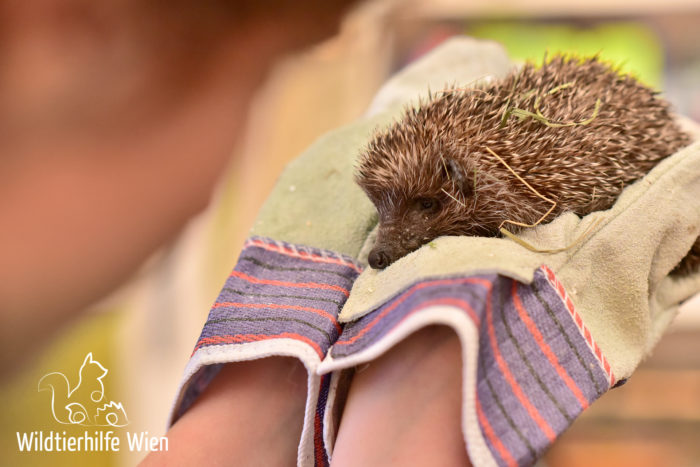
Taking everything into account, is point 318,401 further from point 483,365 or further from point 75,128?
point 75,128

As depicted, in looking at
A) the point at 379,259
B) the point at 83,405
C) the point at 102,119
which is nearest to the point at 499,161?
the point at 379,259

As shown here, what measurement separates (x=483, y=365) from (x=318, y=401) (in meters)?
0.28

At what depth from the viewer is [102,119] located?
1.95 meters

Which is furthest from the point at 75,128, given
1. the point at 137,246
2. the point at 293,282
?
the point at 293,282

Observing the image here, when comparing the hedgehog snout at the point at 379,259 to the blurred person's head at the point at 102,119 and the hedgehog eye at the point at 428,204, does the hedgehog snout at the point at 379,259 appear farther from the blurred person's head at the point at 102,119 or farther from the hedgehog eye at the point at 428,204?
the blurred person's head at the point at 102,119

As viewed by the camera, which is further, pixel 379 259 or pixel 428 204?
pixel 428 204

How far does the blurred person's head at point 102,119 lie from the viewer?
171 cm

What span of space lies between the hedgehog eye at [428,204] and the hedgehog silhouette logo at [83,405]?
2.30ft

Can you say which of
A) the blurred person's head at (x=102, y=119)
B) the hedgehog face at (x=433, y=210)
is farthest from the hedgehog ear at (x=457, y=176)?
the blurred person's head at (x=102, y=119)

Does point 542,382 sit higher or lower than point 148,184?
lower

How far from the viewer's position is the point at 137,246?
2139 mm

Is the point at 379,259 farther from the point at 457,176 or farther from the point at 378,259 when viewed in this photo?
the point at 457,176

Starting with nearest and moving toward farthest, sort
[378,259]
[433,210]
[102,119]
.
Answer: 1. [378,259]
2. [433,210]
3. [102,119]

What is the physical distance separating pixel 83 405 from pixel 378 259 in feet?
1.97
